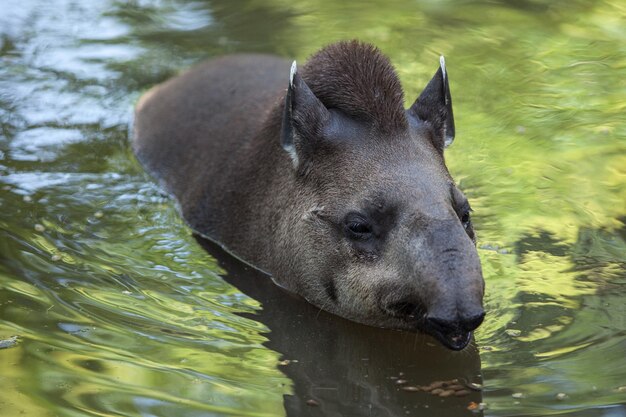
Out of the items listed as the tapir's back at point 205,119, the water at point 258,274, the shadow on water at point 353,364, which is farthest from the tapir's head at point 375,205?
the tapir's back at point 205,119

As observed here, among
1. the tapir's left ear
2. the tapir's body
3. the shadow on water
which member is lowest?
the shadow on water

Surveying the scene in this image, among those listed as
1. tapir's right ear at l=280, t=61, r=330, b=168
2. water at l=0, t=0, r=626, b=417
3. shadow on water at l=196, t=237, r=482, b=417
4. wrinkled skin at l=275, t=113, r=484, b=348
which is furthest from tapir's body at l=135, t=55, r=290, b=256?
shadow on water at l=196, t=237, r=482, b=417

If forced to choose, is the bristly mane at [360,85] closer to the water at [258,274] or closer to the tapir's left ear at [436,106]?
the tapir's left ear at [436,106]

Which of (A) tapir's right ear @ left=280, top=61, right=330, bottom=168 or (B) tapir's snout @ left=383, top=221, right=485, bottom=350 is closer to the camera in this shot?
(B) tapir's snout @ left=383, top=221, right=485, bottom=350

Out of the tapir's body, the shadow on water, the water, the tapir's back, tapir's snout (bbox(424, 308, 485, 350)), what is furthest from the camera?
the tapir's back

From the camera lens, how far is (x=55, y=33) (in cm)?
1723

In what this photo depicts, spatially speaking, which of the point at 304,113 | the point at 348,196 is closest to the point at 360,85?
the point at 304,113

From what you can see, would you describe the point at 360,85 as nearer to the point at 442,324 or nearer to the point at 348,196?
the point at 348,196

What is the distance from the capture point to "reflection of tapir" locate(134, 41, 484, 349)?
8.46 m

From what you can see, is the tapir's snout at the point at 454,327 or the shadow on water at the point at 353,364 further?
the shadow on water at the point at 353,364

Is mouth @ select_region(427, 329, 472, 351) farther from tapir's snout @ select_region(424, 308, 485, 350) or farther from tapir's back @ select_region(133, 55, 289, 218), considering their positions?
tapir's back @ select_region(133, 55, 289, 218)

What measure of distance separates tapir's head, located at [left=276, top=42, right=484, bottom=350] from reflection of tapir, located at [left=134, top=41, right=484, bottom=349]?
0.04ft

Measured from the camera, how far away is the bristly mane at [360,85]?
9.80 meters

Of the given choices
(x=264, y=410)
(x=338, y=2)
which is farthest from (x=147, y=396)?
(x=338, y=2)
